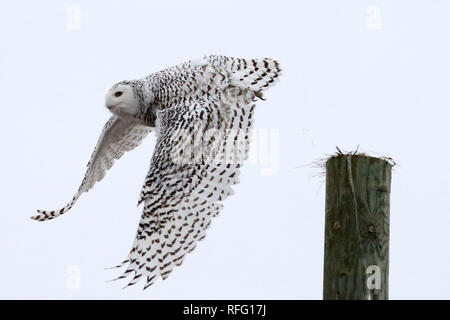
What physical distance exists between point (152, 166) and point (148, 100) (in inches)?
35.1

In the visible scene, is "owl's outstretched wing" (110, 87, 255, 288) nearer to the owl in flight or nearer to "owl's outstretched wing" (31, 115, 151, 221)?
the owl in flight

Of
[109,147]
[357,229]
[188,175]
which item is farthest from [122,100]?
[357,229]

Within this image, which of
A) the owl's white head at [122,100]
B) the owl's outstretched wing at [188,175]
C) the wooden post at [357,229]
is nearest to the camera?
the wooden post at [357,229]

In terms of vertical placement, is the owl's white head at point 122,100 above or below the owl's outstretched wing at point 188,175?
above

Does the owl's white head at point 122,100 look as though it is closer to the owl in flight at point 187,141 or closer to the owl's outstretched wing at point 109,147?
the owl in flight at point 187,141

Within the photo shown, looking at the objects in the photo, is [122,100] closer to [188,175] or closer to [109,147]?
[109,147]

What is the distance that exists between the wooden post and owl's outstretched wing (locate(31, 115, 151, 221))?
4737 millimetres

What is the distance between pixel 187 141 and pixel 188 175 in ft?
1.11

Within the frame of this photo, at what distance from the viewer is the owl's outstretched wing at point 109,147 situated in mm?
11312

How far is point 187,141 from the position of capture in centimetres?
983

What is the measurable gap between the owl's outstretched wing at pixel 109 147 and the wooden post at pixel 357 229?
474 cm

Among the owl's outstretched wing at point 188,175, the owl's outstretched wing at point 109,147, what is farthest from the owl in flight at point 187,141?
the owl's outstretched wing at point 109,147

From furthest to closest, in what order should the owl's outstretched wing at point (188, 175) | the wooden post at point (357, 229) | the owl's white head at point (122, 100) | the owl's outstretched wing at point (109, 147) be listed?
the owl's outstretched wing at point (109, 147) < the owl's white head at point (122, 100) < the owl's outstretched wing at point (188, 175) < the wooden post at point (357, 229)

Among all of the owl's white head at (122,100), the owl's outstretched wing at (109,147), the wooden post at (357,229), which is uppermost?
the owl's white head at (122,100)
